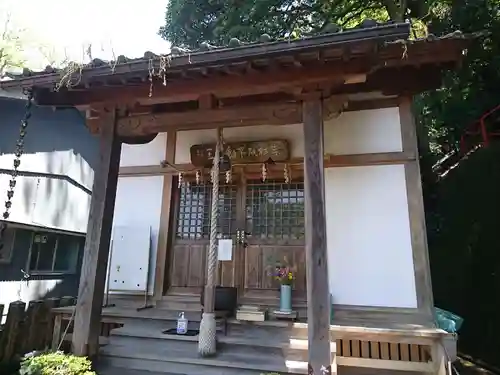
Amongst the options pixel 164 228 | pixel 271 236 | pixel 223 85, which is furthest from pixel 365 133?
pixel 164 228

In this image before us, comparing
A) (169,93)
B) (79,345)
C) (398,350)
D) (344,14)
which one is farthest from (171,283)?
(344,14)

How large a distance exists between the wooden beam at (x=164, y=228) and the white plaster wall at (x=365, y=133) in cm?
241

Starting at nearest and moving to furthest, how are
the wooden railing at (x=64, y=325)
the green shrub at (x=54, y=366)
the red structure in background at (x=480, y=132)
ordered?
the green shrub at (x=54, y=366) → the wooden railing at (x=64, y=325) → the red structure in background at (x=480, y=132)

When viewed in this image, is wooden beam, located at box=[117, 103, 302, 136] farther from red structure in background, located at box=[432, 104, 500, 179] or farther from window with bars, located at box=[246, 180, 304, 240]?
red structure in background, located at box=[432, 104, 500, 179]

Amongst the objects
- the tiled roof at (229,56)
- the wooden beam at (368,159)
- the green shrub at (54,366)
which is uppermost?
the tiled roof at (229,56)

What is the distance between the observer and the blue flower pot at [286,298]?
4.73 m

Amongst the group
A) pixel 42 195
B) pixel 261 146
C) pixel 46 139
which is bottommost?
pixel 42 195

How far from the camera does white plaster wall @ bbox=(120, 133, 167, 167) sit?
20.2 feet

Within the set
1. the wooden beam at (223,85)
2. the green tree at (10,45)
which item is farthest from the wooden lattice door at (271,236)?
the green tree at (10,45)

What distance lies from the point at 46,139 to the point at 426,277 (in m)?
7.45

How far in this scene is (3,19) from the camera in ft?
37.7

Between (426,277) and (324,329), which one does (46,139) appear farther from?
(426,277)

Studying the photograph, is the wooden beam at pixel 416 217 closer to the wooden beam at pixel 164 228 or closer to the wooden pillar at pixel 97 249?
the wooden beam at pixel 164 228

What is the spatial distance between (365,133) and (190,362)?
12.3 feet
